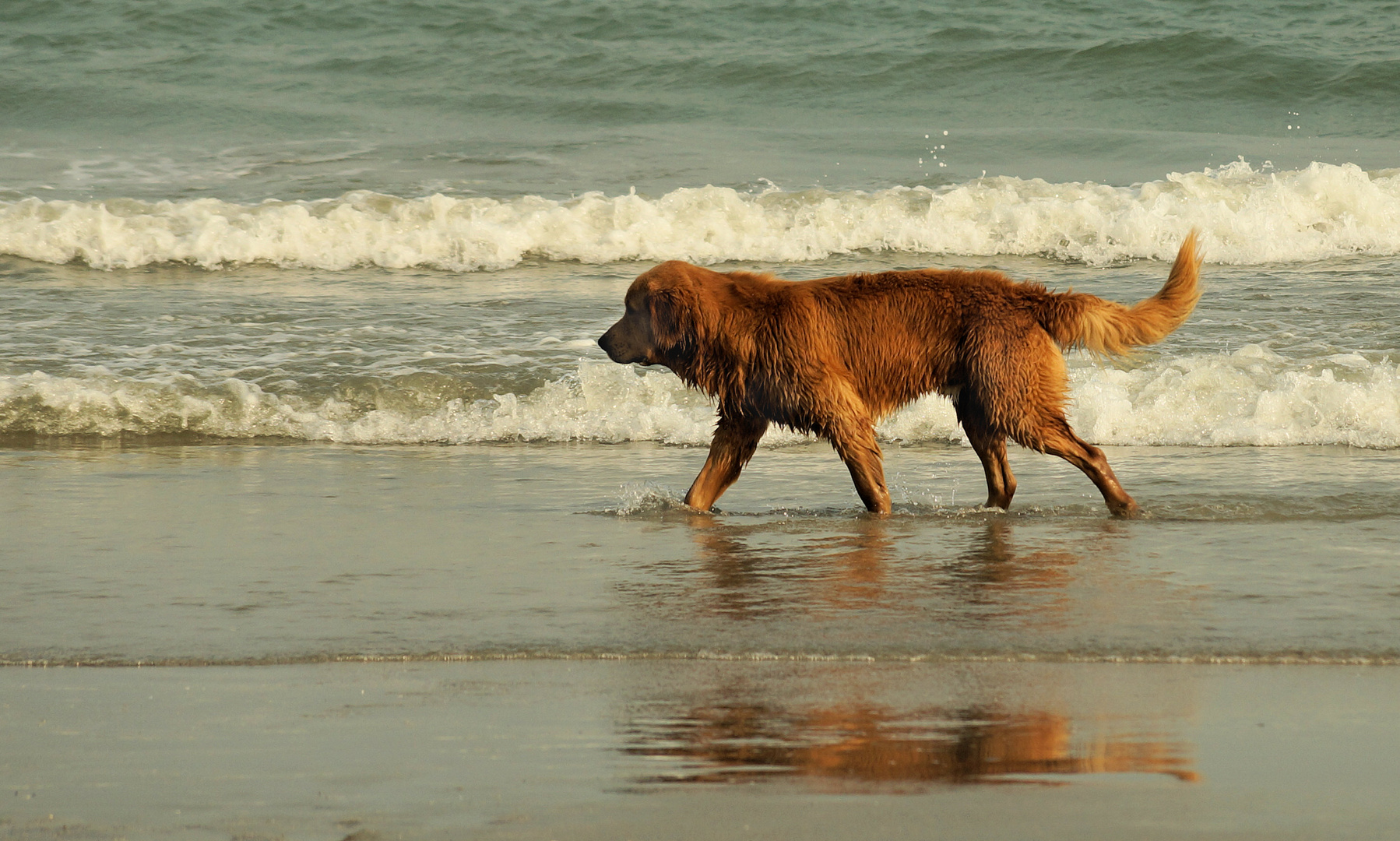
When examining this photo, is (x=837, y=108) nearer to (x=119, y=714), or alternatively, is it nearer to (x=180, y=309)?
(x=180, y=309)

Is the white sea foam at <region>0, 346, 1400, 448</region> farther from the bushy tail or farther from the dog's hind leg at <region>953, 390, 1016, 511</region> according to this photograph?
the dog's hind leg at <region>953, 390, 1016, 511</region>

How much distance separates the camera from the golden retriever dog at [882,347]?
6.88 m

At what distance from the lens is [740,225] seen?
14734 mm

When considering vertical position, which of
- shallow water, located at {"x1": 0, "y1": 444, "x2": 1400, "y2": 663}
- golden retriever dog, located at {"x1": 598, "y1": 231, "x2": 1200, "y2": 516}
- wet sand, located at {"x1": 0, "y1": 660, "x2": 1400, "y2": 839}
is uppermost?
golden retriever dog, located at {"x1": 598, "y1": 231, "x2": 1200, "y2": 516}

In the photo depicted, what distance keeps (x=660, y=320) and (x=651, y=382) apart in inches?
111

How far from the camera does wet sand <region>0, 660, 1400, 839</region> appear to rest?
3.33 m

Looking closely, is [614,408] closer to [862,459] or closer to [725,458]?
[725,458]

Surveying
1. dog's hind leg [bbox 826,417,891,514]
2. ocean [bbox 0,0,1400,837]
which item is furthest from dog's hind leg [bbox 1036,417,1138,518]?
dog's hind leg [bbox 826,417,891,514]

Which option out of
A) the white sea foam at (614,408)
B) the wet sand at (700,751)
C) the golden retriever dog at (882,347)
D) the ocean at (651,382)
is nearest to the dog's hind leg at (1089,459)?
the golden retriever dog at (882,347)

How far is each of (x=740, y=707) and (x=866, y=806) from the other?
2.69 ft

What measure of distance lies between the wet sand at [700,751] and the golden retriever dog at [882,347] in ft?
8.18

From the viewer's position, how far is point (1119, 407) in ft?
29.7

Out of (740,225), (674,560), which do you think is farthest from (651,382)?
(740,225)

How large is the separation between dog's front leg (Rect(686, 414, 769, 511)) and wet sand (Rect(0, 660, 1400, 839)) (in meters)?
2.56
